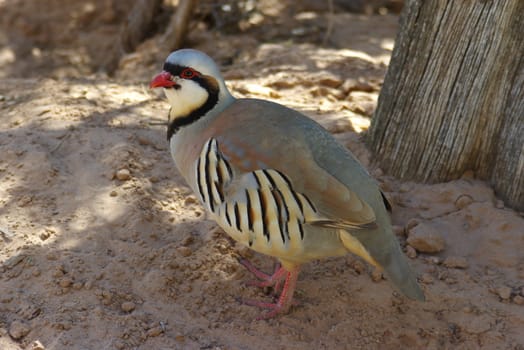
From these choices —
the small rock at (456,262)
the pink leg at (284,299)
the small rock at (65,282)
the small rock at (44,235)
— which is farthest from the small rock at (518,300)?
the small rock at (44,235)

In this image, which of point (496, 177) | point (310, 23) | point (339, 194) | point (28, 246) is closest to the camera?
point (339, 194)

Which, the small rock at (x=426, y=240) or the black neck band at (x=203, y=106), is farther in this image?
the small rock at (x=426, y=240)

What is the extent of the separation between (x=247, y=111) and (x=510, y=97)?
5.14 ft

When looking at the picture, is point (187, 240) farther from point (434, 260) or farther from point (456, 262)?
point (456, 262)

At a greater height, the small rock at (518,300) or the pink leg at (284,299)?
the small rock at (518,300)

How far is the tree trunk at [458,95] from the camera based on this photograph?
13.5ft

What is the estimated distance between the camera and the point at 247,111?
377cm

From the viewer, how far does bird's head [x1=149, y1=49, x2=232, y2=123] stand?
3820 mm

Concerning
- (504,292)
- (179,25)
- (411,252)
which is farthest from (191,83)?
(179,25)

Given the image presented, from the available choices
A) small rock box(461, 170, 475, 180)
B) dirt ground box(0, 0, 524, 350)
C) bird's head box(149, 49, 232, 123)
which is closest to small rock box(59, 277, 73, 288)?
dirt ground box(0, 0, 524, 350)

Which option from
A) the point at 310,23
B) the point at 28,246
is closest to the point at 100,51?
the point at 310,23

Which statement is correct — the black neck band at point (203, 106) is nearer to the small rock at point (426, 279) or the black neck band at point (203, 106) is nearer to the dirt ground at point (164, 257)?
the dirt ground at point (164, 257)

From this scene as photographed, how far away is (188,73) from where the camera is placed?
3.84 metres

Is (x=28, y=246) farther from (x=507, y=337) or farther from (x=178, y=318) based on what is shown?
(x=507, y=337)
